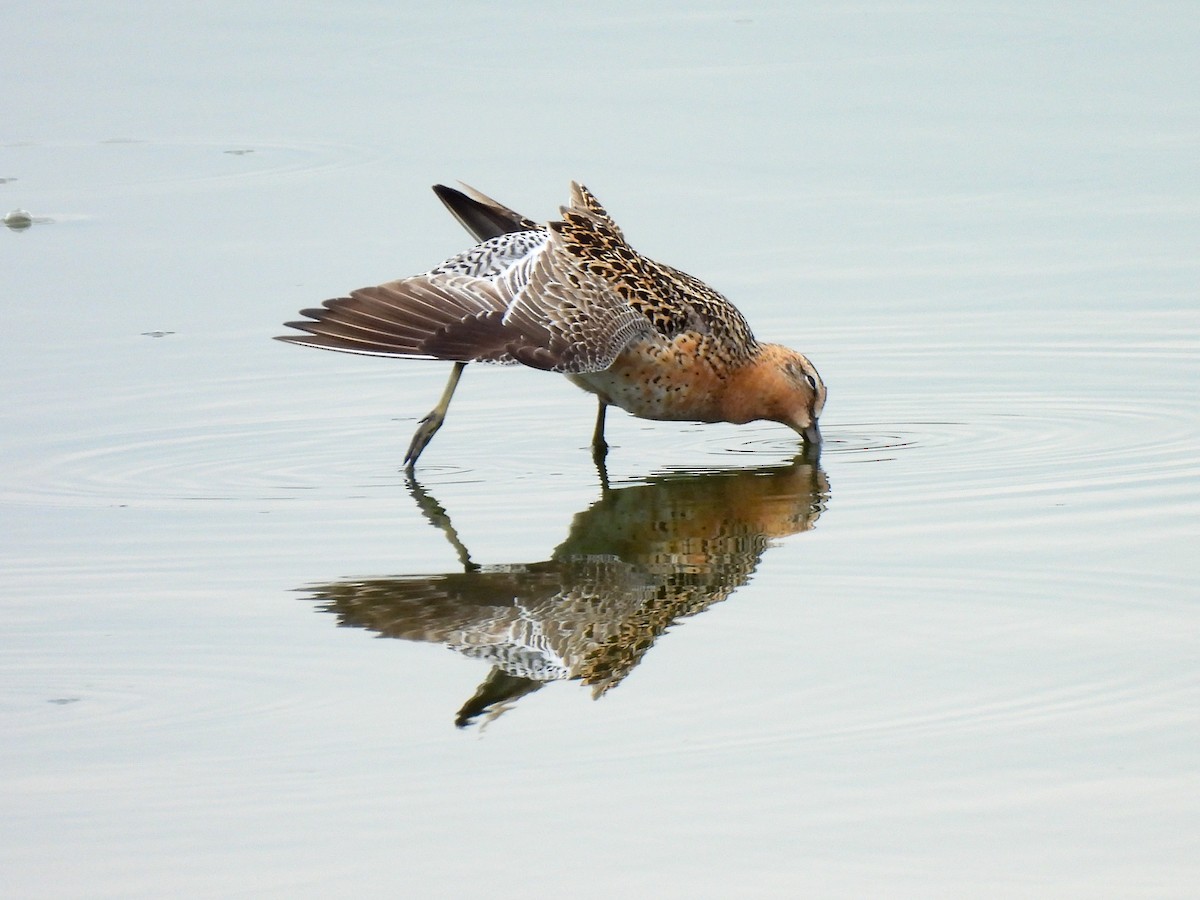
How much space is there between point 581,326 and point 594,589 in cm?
191

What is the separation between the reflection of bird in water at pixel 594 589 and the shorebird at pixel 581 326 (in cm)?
58

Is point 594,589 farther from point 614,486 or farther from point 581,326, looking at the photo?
point 581,326

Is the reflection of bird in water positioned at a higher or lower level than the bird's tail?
lower

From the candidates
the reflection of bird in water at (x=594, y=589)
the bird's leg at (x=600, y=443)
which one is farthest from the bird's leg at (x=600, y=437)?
the reflection of bird in water at (x=594, y=589)

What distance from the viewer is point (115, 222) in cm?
1169

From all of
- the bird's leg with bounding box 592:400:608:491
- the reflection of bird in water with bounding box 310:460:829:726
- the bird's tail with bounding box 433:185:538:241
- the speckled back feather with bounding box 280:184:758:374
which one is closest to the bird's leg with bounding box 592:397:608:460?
the bird's leg with bounding box 592:400:608:491

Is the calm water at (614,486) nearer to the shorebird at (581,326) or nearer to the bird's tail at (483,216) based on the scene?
the shorebird at (581,326)

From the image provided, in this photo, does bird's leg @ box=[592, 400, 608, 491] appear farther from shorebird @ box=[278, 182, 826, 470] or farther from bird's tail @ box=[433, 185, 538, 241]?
bird's tail @ box=[433, 185, 538, 241]

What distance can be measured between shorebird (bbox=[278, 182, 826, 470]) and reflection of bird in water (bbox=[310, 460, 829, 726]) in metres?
0.58

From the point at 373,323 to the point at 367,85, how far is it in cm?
641

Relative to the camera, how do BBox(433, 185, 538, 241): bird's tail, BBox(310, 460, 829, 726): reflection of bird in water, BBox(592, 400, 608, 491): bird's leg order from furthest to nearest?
BBox(433, 185, 538, 241): bird's tail < BBox(592, 400, 608, 491): bird's leg < BBox(310, 460, 829, 726): reflection of bird in water

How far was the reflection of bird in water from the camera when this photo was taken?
5965mm

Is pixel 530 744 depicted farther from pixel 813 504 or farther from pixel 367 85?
pixel 367 85

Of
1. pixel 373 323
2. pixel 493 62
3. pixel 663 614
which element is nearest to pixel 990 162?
pixel 493 62
